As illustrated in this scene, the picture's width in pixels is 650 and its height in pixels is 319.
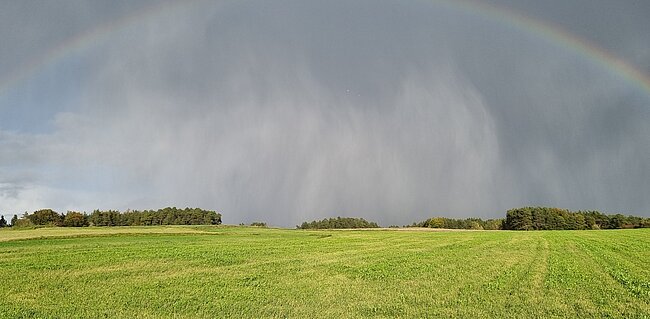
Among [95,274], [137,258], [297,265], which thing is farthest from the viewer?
[137,258]

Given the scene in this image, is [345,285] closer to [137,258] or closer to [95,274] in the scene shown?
[95,274]

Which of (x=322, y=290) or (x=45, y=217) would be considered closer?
(x=322, y=290)

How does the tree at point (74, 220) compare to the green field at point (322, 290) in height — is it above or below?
above

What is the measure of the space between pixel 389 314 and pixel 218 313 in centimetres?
589

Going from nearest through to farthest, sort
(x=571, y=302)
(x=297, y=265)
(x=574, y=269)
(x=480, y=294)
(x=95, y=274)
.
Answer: (x=571, y=302) → (x=480, y=294) → (x=95, y=274) → (x=574, y=269) → (x=297, y=265)

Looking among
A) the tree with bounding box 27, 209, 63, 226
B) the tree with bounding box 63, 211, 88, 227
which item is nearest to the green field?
the tree with bounding box 63, 211, 88, 227

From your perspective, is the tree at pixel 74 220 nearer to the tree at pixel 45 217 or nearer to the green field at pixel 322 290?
the tree at pixel 45 217

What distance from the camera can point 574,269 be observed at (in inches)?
1101

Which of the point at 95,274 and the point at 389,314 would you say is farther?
the point at 95,274

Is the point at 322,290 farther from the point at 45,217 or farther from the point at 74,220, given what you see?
the point at 45,217

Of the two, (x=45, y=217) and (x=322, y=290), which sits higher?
(x=45, y=217)

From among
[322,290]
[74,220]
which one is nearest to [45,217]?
[74,220]

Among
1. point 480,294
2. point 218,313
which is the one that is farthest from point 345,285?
point 218,313

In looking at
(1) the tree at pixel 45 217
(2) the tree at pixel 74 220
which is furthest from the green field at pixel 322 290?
(1) the tree at pixel 45 217
